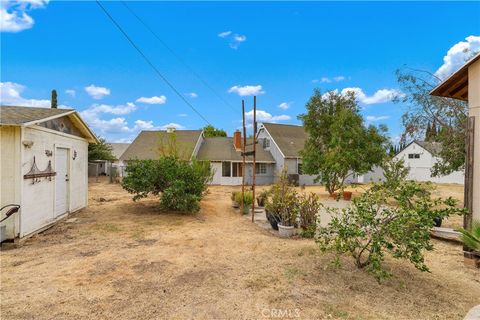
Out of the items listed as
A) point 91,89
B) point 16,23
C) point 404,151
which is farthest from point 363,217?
point 404,151

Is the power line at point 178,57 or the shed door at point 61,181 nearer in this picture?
the shed door at point 61,181

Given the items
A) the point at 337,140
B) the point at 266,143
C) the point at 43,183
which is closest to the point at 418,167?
the point at 266,143

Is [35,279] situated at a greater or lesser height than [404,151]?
lesser

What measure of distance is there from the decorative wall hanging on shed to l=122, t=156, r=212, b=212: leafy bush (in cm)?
271

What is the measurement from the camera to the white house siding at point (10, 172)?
5.94 metres

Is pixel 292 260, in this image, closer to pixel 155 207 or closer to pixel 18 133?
pixel 18 133

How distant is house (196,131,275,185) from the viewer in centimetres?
2241

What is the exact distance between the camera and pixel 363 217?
403 cm

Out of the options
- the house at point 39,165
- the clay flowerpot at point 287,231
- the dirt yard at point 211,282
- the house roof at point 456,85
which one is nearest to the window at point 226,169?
the house at point 39,165

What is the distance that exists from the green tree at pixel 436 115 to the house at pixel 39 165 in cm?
1222

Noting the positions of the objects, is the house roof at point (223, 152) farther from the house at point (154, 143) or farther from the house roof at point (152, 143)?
the house roof at point (152, 143)

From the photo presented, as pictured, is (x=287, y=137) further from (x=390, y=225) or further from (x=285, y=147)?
(x=390, y=225)

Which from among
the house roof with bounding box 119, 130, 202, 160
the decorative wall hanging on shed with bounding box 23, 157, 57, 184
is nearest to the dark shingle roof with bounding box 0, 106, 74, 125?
the decorative wall hanging on shed with bounding box 23, 157, 57, 184

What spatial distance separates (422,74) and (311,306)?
10.2 m
